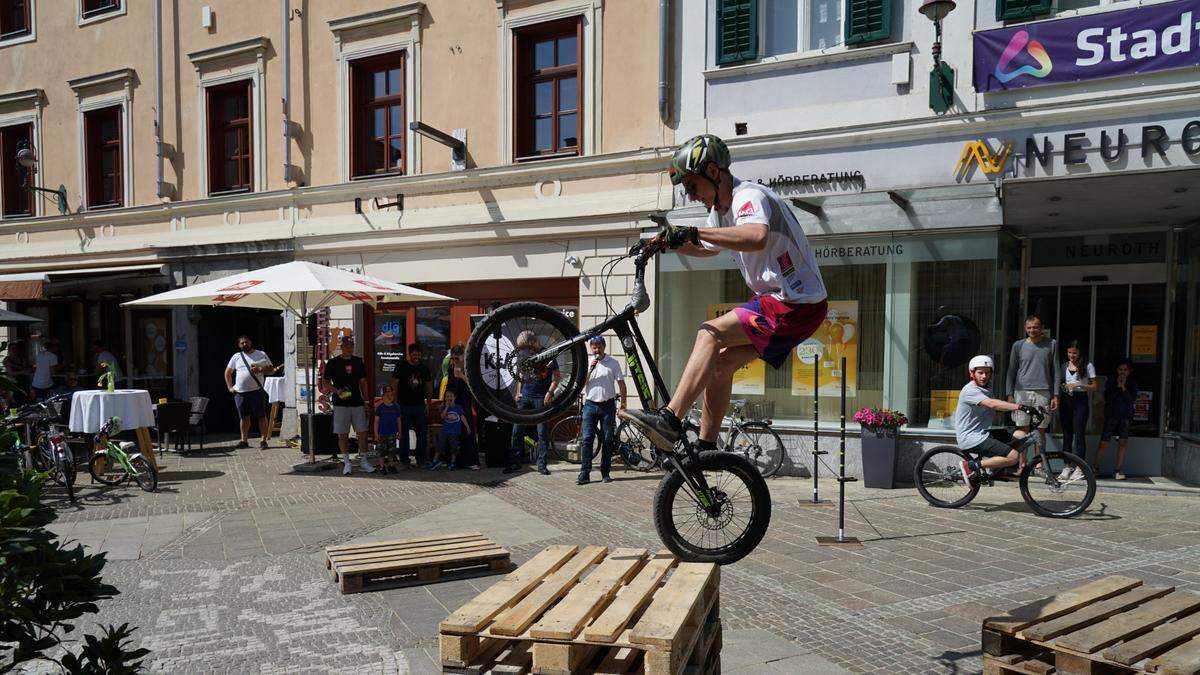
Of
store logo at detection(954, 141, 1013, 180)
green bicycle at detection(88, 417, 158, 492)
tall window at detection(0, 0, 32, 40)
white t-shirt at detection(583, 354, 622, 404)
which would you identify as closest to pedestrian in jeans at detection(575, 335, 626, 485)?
white t-shirt at detection(583, 354, 622, 404)

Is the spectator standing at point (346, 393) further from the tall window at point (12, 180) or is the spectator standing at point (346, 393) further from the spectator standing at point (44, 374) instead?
the tall window at point (12, 180)

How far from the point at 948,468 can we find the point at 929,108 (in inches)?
184

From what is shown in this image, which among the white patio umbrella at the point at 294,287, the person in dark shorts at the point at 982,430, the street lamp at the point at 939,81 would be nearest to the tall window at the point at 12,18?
the white patio umbrella at the point at 294,287

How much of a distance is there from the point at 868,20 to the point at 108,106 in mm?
15855

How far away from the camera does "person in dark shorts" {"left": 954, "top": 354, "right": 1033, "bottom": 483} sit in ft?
28.7

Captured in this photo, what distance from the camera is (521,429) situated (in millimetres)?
11875

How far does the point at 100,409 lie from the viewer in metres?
10.5

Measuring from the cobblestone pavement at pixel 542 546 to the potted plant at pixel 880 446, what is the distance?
12.7 inches

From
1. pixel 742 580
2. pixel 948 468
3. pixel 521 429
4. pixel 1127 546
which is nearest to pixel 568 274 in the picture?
pixel 521 429

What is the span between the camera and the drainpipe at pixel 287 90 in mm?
14914

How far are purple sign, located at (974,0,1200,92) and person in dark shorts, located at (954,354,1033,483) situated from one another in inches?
146

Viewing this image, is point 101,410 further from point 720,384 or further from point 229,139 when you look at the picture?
point 720,384

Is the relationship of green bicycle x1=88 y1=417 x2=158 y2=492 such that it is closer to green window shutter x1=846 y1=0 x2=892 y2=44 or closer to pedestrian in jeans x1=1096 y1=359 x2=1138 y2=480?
green window shutter x1=846 y1=0 x2=892 y2=44

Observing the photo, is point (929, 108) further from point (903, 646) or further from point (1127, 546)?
point (903, 646)
